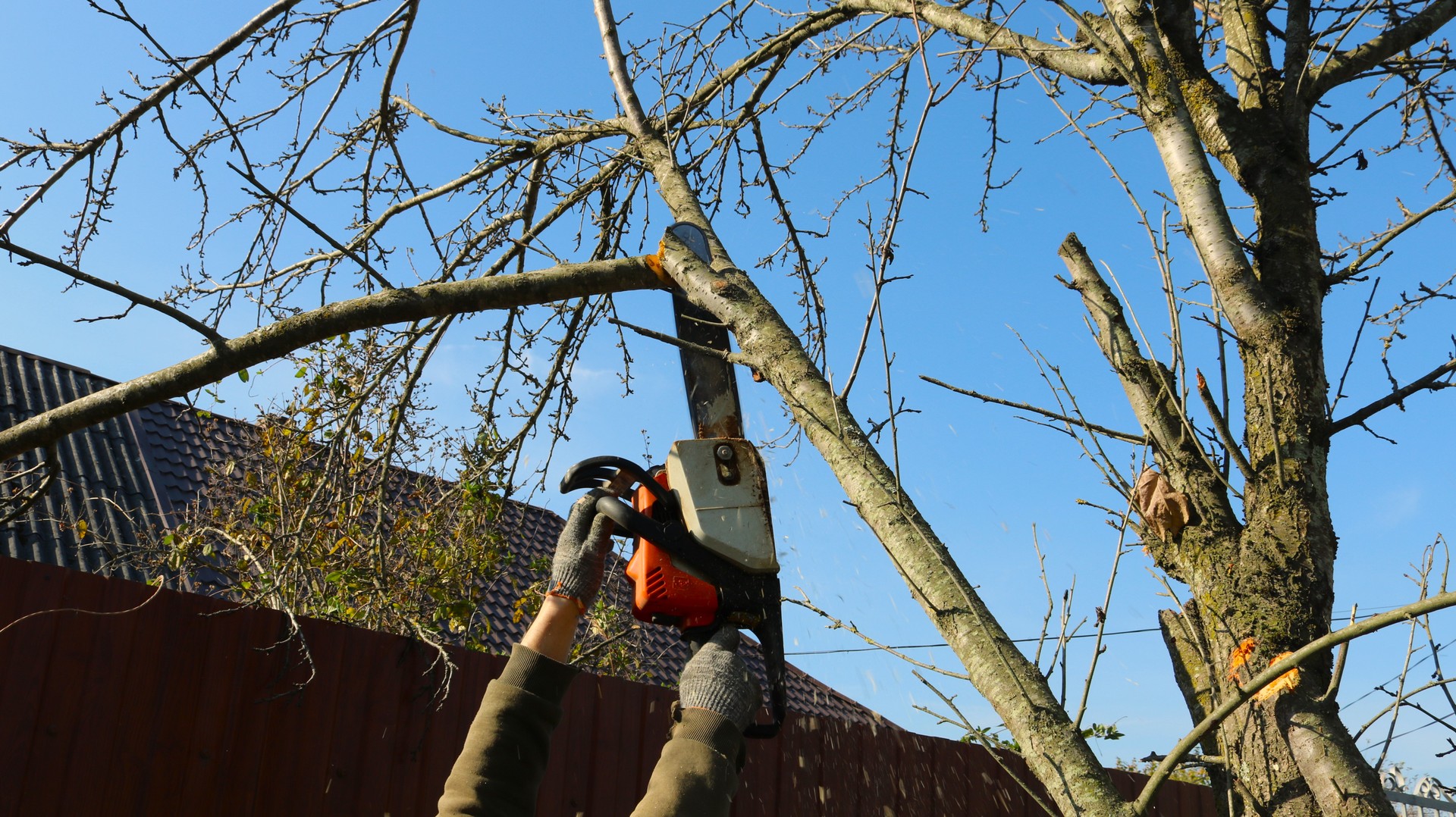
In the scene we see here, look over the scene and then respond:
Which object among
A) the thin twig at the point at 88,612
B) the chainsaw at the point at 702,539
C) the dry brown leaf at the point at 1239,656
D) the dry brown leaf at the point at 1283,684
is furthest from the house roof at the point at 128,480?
the dry brown leaf at the point at 1283,684

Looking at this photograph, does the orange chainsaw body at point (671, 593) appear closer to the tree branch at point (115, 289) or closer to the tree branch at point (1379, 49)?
the tree branch at point (115, 289)

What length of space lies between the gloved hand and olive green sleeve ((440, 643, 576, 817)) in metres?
0.27

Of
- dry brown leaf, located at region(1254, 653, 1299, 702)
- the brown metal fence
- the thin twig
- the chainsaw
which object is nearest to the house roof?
the brown metal fence

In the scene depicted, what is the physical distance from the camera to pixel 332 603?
431 centimetres

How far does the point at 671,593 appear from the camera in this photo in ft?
6.68

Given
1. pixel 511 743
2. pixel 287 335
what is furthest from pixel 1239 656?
pixel 287 335

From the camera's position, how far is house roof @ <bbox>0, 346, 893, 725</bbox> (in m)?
6.79

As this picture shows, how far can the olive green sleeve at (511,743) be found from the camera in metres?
1.81

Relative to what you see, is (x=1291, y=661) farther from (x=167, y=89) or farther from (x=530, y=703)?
(x=167, y=89)

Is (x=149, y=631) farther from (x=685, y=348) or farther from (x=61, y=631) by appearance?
(x=685, y=348)

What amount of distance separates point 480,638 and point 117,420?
480cm

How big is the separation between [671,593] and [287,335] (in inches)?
49.2

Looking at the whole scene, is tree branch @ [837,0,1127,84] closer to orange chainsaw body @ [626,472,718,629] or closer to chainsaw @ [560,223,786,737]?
chainsaw @ [560,223,786,737]

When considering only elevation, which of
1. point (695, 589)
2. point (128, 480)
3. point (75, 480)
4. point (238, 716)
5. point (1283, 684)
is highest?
point (128, 480)
